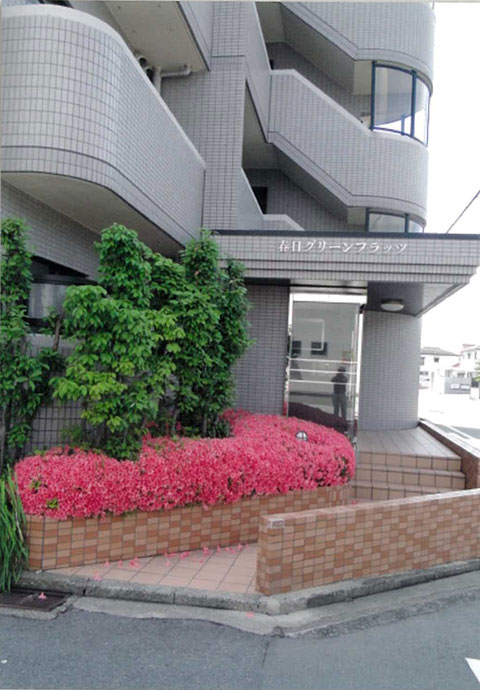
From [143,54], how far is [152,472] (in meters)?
7.02

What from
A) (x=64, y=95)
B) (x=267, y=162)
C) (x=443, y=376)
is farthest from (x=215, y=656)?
(x=443, y=376)

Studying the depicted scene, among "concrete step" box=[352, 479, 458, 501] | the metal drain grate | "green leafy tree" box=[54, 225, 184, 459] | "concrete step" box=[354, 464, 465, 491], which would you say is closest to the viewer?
the metal drain grate

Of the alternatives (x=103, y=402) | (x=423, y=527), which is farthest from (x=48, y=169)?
(x=423, y=527)

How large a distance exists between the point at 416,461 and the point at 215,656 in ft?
19.5

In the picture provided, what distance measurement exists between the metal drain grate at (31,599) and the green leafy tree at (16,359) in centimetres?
133

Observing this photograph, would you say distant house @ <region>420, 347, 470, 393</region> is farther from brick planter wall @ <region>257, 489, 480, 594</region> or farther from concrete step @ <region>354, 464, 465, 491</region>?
brick planter wall @ <region>257, 489, 480, 594</region>

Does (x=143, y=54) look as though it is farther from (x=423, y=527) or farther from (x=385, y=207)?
(x=423, y=527)

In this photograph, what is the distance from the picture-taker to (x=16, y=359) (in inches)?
216

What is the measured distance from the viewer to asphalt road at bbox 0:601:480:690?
364 centimetres

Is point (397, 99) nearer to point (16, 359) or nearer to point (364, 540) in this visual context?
point (364, 540)

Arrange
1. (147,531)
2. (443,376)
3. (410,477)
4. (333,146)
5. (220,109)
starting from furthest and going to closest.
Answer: (443,376), (333,146), (220,109), (410,477), (147,531)

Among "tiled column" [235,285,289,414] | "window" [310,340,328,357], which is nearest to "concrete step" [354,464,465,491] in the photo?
"tiled column" [235,285,289,414]

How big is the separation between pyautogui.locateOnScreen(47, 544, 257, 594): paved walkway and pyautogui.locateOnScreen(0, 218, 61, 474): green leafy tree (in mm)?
1503

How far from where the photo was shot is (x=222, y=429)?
7449 mm
